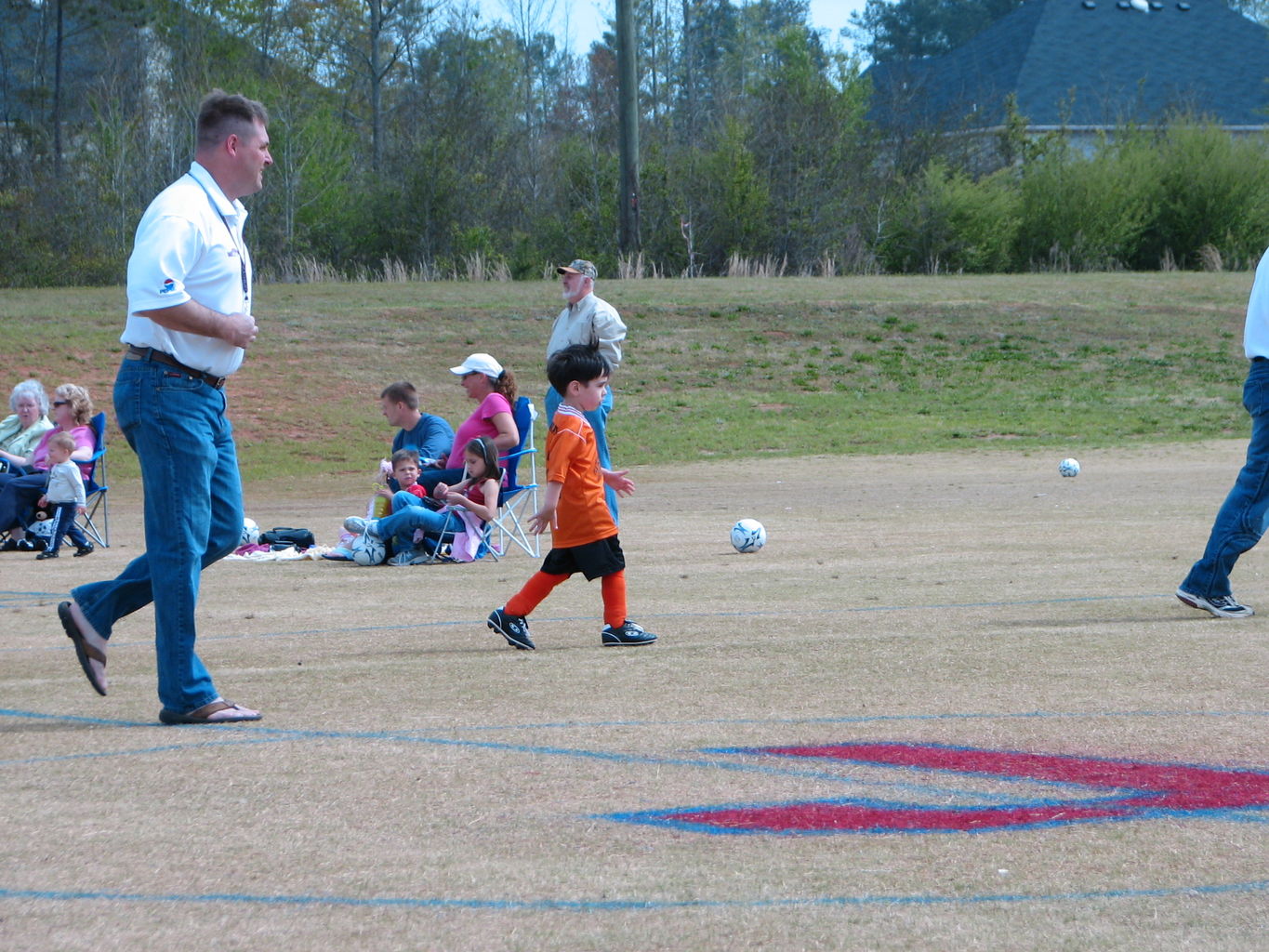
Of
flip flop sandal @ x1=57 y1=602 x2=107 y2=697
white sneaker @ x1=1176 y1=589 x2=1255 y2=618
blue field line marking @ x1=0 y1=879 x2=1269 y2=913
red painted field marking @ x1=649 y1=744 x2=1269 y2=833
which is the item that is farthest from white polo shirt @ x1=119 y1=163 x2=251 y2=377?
white sneaker @ x1=1176 y1=589 x2=1255 y2=618

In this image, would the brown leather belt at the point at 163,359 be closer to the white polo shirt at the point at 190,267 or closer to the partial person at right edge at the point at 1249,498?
the white polo shirt at the point at 190,267

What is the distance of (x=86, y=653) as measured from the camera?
5168mm

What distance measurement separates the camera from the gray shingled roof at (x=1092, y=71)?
52.4m

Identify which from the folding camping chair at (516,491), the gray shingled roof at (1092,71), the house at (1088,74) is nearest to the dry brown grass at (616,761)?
the folding camping chair at (516,491)

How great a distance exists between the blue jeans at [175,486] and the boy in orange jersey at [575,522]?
1814 millimetres

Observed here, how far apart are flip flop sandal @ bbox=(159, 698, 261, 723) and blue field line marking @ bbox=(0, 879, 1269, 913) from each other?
167 cm

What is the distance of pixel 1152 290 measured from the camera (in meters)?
34.8

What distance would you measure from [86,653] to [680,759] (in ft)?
6.96

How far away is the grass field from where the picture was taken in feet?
10.7

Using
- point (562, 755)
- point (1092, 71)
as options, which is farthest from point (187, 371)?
point (1092, 71)

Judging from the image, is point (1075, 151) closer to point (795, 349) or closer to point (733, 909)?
point (795, 349)

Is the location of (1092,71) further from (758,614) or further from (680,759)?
(680,759)

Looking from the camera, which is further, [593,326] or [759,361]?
[759,361]

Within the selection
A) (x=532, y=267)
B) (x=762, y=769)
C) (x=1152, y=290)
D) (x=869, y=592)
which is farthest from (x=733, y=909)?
(x=532, y=267)
